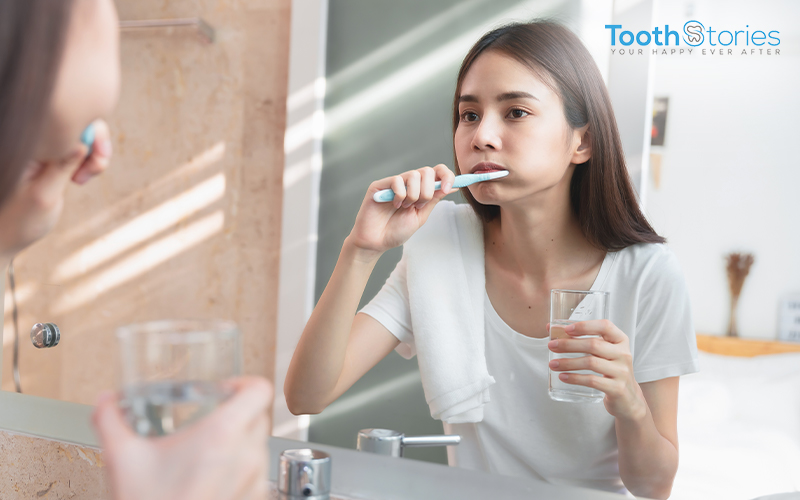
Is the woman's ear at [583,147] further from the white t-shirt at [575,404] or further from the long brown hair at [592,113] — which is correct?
the white t-shirt at [575,404]

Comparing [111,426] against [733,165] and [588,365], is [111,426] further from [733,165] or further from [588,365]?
[733,165]

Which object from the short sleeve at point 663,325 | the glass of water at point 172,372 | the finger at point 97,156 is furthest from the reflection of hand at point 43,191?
the short sleeve at point 663,325

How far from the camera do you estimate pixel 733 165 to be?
23.2 inches

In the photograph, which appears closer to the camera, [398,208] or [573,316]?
[573,316]

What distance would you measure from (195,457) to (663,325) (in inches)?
20.8

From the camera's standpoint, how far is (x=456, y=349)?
2.30 feet

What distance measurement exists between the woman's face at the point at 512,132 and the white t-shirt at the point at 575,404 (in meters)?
0.13

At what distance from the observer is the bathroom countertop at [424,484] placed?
1.65 feet

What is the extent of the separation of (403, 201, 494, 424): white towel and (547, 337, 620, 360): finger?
165 millimetres

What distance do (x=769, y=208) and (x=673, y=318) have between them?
14 centimetres

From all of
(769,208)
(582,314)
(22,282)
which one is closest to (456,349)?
(582,314)

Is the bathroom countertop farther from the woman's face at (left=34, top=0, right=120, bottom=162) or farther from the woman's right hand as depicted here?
the woman's face at (left=34, top=0, right=120, bottom=162)

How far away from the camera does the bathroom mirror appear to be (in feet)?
1.85

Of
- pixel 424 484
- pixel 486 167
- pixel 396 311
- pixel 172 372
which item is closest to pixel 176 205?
pixel 396 311
